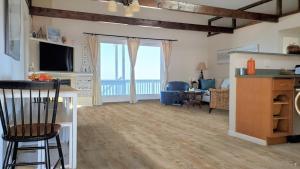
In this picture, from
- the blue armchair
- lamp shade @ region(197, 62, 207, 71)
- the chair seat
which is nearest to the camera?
the chair seat

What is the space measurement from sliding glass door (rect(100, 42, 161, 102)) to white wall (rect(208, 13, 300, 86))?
83.3 inches

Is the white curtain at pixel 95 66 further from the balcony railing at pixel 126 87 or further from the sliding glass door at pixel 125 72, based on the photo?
the balcony railing at pixel 126 87

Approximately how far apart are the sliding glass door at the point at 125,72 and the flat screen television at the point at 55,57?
1253 mm

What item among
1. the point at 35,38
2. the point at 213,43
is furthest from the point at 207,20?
→ the point at 35,38

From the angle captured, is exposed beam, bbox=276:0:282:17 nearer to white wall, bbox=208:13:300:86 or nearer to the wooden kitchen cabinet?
white wall, bbox=208:13:300:86

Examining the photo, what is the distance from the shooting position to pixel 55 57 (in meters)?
6.91

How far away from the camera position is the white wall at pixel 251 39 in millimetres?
6415

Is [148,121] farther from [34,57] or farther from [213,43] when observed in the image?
[213,43]

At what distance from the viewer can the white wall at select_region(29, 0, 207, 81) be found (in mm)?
7531

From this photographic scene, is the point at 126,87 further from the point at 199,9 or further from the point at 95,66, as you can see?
the point at 199,9

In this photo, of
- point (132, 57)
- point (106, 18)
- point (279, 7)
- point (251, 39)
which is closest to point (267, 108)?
point (279, 7)

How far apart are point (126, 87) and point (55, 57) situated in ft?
8.70

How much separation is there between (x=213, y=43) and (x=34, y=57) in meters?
6.25

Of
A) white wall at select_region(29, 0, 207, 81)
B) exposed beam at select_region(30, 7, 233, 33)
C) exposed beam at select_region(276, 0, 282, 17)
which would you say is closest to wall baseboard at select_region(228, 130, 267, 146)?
exposed beam at select_region(276, 0, 282, 17)
